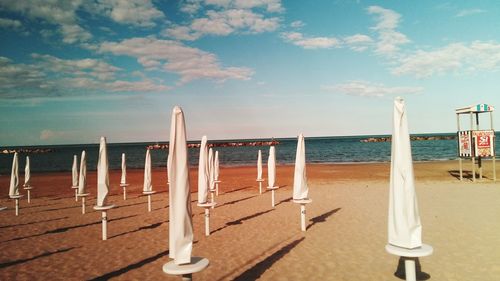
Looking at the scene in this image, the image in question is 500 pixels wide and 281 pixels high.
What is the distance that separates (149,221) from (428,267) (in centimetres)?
922

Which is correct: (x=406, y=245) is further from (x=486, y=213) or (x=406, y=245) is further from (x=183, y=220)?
(x=486, y=213)

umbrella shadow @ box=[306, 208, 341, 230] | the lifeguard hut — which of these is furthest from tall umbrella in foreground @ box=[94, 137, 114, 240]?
the lifeguard hut

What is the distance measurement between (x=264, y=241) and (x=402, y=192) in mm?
5080

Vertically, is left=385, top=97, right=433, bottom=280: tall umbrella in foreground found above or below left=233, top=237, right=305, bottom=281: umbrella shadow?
above

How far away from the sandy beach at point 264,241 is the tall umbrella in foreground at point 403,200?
1.99m

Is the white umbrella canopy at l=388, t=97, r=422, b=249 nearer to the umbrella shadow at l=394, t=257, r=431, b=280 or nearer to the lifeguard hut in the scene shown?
the umbrella shadow at l=394, t=257, r=431, b=280

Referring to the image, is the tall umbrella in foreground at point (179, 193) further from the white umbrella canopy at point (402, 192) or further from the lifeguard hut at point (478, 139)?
the lifeguard hut at point (478, 139)

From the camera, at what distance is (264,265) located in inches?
286

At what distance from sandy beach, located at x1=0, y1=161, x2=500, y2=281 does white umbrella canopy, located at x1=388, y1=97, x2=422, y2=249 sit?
206cm

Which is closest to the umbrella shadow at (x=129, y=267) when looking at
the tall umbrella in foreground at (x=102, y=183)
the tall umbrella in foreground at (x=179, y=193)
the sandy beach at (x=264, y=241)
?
the sandy beach at (x=264, y=241)

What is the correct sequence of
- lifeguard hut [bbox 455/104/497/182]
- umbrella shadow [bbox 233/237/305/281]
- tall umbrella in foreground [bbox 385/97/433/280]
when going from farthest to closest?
lifeguard hut [bbox 455/104/497/182]
umbrella shadow [bbox 233/237/305/281]
tall umbrella in foreground [bbox 385/97/433/280]

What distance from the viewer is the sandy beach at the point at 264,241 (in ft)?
22.7

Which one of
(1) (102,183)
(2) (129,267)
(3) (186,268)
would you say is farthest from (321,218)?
(3) (186,268)

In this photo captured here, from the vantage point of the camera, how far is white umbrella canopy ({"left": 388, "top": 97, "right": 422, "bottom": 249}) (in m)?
4.73
